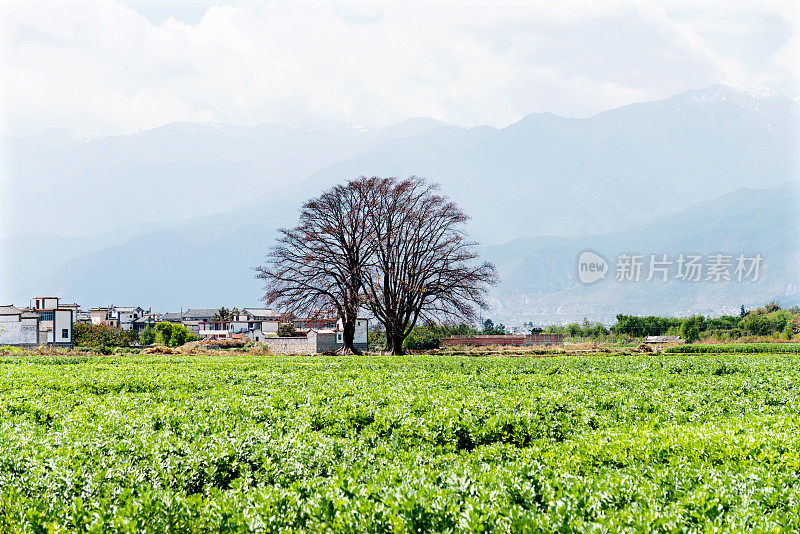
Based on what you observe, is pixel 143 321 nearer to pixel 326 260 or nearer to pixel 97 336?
pixel 97 336

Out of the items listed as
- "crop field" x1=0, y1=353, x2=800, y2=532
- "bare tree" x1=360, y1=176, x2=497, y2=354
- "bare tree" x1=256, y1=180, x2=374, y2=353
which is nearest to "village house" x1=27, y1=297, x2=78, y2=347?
"bare tree" x1=256, y1=180, x2=374, y2=353

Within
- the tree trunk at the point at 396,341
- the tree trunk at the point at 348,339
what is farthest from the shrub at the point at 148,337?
the tree trunk at the point at 396,341

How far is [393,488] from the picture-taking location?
5.79 metres

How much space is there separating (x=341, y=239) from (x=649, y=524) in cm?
4227

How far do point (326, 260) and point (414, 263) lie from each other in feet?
21.3

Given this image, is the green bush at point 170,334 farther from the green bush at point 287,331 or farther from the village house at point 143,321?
the village house at point 143,321

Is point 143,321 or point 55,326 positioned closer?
point 55,326

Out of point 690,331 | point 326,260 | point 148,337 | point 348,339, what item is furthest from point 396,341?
point 148,337

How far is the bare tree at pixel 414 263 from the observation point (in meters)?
45.2

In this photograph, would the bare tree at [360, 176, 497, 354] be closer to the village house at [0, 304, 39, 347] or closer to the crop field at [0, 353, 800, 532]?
the crop field at [0, 353, 800, 532]

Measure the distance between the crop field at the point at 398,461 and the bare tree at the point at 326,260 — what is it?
29.3m

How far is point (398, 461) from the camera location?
310 inches

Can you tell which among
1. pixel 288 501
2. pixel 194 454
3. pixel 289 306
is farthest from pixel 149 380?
pixel 289 306

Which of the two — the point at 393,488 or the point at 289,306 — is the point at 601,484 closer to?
the point at 393,488
